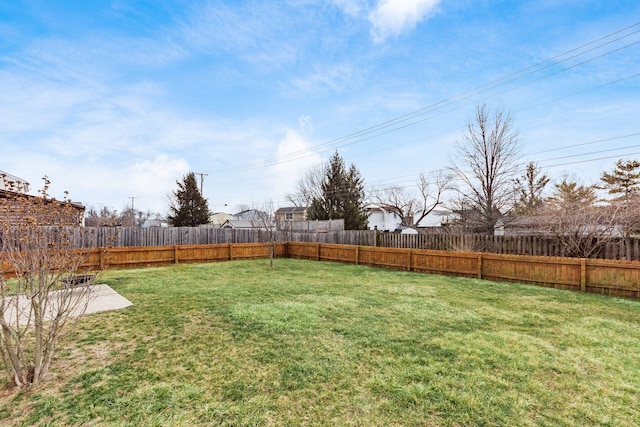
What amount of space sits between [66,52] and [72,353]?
8.94 m

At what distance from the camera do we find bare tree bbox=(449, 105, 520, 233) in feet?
47.5

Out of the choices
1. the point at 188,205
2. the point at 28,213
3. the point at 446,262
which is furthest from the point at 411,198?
the point at 28,213

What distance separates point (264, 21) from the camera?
390 inches

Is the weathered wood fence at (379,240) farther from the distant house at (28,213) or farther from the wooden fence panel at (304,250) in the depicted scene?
the distant house at (28,213)

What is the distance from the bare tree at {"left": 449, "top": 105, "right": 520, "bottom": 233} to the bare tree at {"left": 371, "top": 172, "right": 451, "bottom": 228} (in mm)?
14552

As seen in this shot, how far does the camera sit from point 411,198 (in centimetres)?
3250

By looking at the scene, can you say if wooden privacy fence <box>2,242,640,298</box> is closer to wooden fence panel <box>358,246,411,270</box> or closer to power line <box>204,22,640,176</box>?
wooden fence panel <box>358,246,411,270</box>

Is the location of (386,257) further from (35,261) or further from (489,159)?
(35,261)

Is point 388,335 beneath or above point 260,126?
beneath

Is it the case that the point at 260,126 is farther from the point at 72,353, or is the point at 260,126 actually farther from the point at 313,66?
the point at 72,353

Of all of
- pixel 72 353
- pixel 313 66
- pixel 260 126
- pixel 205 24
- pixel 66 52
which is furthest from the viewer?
pixel 260 126

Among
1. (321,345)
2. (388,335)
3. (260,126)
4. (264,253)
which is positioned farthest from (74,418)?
(260,126)

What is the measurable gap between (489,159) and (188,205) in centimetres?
2187

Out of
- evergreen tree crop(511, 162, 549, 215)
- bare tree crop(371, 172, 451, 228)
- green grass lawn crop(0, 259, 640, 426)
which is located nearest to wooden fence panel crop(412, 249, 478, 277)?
green grass lawn crop(0, 259, 640, 426)
